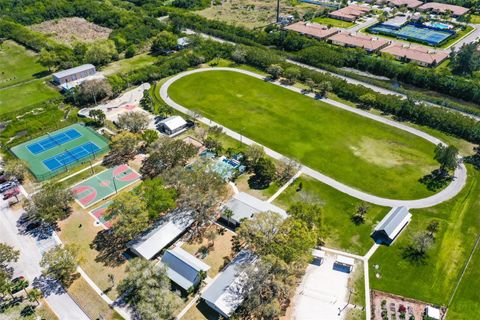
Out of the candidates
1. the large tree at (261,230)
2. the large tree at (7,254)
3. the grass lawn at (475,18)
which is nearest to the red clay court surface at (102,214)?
the large tree at (7,254)

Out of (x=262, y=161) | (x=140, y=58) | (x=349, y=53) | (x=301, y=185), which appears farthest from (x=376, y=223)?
(x=140, y=58)

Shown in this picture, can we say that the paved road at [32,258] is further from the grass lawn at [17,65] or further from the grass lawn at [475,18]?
the grass lawn at [475,18]

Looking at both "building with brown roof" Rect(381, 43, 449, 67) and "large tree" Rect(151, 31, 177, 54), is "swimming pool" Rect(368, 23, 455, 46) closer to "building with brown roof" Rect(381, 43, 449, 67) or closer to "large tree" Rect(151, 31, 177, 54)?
"building with brown roof" Rect(381, 43, 449, 67)

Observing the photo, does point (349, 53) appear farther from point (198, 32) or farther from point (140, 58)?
point (140, 58)

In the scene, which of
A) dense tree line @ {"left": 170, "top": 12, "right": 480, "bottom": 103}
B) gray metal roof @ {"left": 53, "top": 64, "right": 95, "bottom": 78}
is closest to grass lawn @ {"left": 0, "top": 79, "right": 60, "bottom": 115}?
gray metal roof @ {"left": 53, "top": 64, "right": 95, "bottom": 78}

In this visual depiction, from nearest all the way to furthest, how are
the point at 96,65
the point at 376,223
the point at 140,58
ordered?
the point at 376,223, the point at 96,65, the point at 140,58

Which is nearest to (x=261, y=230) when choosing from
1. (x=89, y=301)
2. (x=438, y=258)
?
(x=89, y=301)
